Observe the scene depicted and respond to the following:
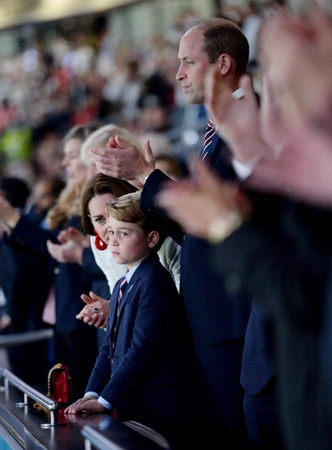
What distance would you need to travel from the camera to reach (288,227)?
136cm

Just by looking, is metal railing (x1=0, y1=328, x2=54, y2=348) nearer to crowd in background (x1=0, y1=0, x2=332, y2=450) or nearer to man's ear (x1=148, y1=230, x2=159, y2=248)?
man's ear (x1=148, y1=230, x2=159, y2=248)

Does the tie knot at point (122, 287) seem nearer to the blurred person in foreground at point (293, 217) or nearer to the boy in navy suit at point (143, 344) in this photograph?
the boy in navy suit at point (143, 344)

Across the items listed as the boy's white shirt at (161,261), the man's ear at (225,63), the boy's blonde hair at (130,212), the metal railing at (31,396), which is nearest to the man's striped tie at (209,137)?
the man's ear at (225,63)

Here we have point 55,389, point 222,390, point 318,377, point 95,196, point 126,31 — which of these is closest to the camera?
point 318,377

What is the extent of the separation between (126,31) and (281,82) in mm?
12243

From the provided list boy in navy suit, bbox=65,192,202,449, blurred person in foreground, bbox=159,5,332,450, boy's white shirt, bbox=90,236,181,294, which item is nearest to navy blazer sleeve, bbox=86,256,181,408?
boy in navy suit, bbox=65,192,202,449

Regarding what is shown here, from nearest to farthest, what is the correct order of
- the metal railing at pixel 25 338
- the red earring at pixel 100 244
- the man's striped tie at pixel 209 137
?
the man's striped tie at pixel 209 137 < the red earring at pixel 100 244 < the metal railing at pixel 25 338

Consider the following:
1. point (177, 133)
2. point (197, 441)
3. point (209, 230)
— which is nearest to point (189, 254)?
point (197, 441)

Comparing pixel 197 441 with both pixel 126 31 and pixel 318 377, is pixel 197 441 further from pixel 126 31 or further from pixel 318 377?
pixel 126 31

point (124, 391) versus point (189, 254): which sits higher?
point (189, 254)

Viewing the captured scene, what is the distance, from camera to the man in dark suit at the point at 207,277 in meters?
2.28

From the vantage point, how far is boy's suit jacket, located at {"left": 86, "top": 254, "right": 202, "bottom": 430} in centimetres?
236

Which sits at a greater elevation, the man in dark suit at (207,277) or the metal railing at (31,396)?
the man in dark suit at (207,277)

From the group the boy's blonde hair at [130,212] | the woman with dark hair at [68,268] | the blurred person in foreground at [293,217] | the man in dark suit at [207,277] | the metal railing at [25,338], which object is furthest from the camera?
the metal railing at [25,338]
